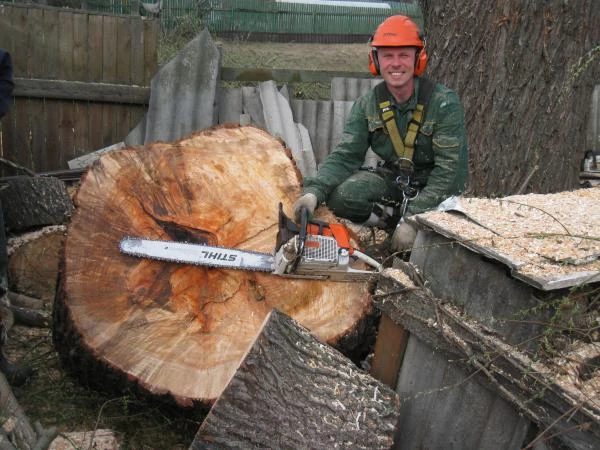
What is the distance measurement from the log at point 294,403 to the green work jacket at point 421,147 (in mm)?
1159

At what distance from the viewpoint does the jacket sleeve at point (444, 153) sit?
11.5ft

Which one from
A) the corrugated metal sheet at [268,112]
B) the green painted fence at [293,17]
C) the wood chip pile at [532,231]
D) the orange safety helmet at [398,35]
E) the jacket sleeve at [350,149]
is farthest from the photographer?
the green painted fence at [293,17]

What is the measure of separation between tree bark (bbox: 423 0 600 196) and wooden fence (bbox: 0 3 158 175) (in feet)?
7.54

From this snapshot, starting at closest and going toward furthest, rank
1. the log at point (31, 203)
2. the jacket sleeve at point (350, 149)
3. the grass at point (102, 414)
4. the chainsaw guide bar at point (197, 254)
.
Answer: the grass at point (102, 414) → the chainsaw guide bar at point (197, 254) → the jacket sleeve at point (350, 149) → the log at point (31, 203)

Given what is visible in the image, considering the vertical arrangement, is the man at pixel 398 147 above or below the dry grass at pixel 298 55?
below

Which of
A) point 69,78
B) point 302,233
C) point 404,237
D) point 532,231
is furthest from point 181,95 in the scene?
point 532,231

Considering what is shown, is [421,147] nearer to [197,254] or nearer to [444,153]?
[444,153]

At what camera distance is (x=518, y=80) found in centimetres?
448

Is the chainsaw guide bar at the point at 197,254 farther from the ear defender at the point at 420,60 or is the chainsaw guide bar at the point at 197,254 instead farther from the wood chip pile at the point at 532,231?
the ear defender at the point at 420,60

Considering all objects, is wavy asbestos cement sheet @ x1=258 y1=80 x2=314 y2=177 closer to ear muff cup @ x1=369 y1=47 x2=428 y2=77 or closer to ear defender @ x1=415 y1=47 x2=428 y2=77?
ear muff cup @ x1=369 y1=47 x2=428 y2=77

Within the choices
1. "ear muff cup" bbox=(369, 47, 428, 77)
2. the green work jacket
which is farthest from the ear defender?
→ the green work jacket

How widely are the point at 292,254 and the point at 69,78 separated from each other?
321cm

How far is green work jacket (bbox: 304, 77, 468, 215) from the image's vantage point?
3.53 meters

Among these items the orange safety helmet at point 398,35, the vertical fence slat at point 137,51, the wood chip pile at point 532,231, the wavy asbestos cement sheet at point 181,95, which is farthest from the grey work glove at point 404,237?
the vertical fence slat at point 137,51
